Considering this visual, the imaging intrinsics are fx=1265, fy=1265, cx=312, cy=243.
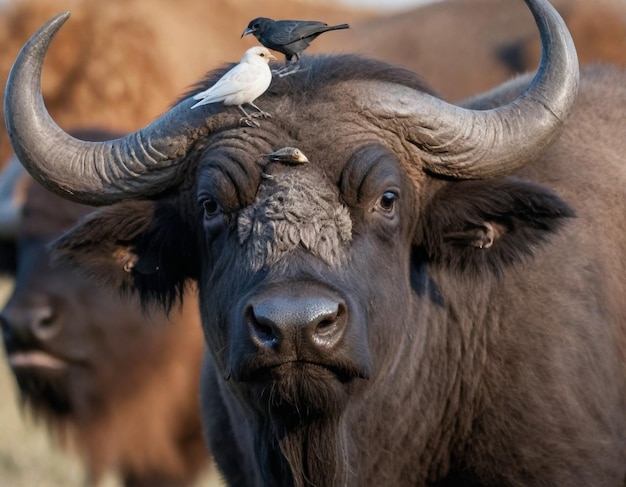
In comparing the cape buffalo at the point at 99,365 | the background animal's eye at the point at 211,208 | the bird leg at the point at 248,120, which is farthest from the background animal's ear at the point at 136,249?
the cape buffalo at the point at 99,365


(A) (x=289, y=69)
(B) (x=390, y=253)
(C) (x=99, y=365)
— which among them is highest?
(A) (x=289, y=69)

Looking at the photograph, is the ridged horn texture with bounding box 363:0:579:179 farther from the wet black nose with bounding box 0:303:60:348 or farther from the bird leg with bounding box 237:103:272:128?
the wet black nose with bounding box 0:303:60:348

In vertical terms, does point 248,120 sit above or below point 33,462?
above

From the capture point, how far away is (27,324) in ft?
28.3

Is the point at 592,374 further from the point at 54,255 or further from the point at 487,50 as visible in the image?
the point at 487,50

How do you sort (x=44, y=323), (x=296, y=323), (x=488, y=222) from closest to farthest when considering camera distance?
(x=296, y=323), (x=488, y=222), (x=44, y=323)

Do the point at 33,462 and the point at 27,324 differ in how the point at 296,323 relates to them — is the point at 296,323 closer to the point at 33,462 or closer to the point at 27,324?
the point at 27,324

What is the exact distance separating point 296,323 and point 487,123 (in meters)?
1.48

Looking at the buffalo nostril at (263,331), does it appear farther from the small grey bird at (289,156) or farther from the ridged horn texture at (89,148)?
the ridged horn texture at (89,148)

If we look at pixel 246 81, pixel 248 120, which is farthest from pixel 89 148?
pixel 246 81

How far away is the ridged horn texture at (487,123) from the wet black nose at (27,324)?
161 inches

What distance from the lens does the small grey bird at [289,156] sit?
4.96m

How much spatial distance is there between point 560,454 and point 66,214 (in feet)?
15.6

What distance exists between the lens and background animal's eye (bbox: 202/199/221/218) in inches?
205
